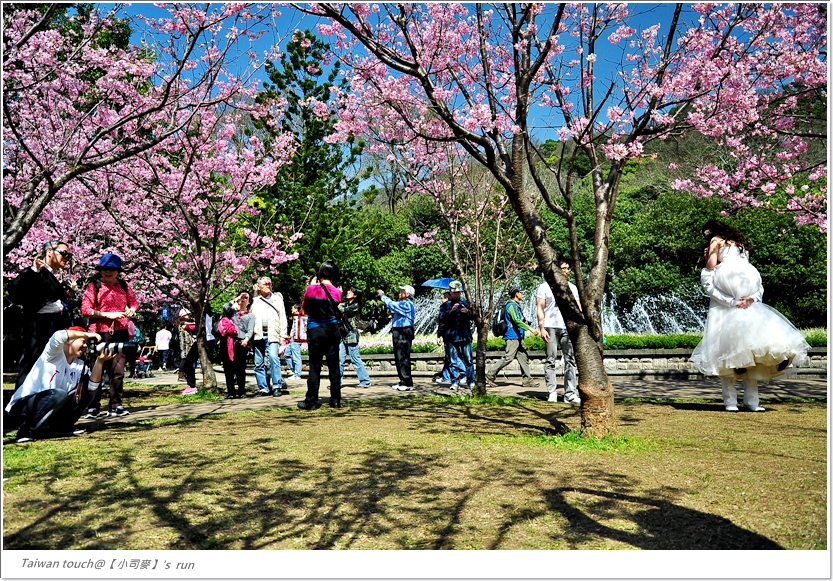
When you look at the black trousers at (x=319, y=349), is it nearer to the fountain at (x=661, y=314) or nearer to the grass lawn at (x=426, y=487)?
the grass lawn at (x=426, y=487)

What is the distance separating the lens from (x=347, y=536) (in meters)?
3.29

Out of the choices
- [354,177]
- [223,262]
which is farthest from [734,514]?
[354,177]

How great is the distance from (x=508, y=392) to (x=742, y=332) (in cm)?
417

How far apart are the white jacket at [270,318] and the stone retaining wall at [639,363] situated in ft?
13.9

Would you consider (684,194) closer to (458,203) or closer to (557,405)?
(458,203)

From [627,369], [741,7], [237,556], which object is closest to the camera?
[237,556]

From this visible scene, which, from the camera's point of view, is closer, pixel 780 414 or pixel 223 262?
pixel 780 414

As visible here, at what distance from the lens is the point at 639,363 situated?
13.1 meters

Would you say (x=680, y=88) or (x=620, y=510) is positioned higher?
(x=680, y=88)

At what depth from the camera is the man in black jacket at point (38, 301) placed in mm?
6156

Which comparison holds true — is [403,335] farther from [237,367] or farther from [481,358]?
[237,367]

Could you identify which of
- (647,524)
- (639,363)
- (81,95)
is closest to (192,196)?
(81,95)

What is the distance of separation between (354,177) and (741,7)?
50.7ft

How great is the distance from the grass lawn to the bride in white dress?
0.54 meters
